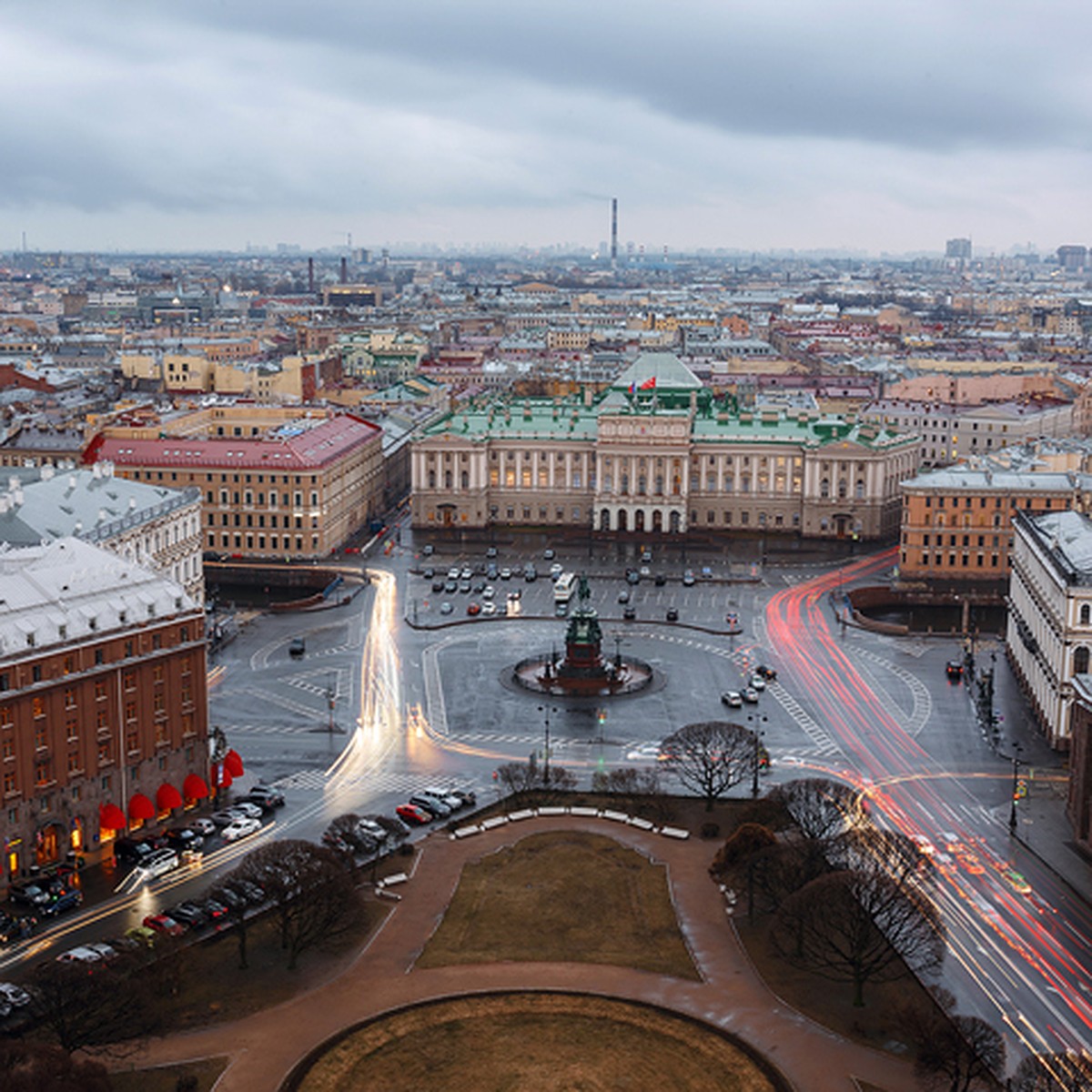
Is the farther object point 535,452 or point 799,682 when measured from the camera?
point 535,452

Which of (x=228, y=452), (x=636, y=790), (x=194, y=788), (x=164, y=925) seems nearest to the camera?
(x=164, y=925)

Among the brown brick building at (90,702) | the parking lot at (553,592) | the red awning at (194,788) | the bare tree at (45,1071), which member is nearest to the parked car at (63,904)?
the brown brick building at (90,702)

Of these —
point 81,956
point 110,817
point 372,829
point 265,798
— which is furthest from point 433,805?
point 81,956

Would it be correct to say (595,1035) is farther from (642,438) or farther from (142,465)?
(642,438)

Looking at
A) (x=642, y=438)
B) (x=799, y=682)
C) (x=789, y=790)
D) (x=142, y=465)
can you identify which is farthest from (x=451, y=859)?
(x=642, y=438)

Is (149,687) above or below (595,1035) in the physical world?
above

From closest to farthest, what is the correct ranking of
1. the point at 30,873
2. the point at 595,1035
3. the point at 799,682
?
the point at 595,1035 → the point at 30,873 → the point at 799,682

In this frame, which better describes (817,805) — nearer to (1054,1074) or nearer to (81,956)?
(1054,1074)
